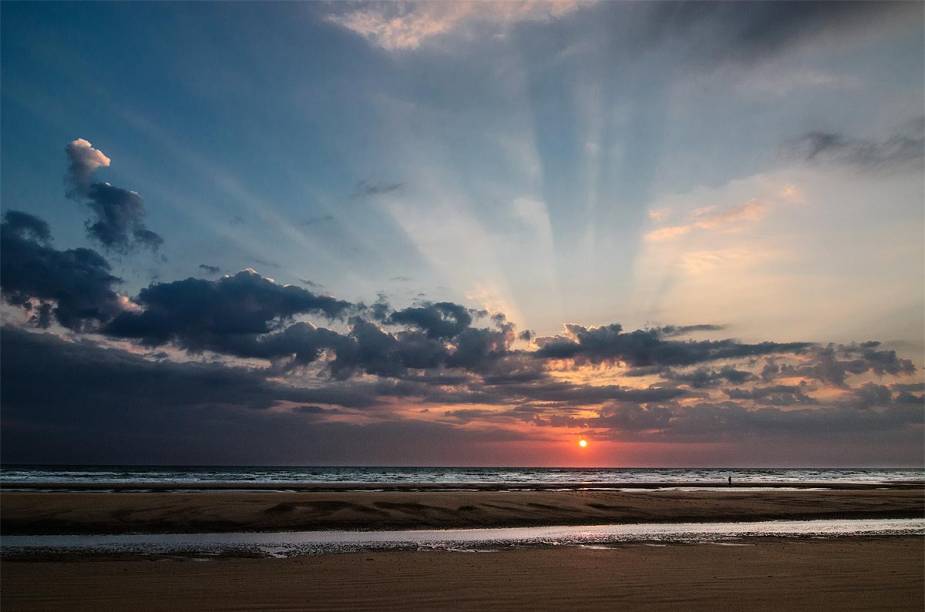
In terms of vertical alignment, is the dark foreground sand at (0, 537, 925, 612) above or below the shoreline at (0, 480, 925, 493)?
below

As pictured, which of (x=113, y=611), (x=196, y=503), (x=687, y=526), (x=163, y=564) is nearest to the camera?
(x=113, y=611)

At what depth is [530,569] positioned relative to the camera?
1596 cm

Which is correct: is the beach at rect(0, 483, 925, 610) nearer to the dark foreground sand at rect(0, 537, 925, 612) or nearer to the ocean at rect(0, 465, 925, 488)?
the dark foreground sand at rect(0, 537, 925, 612)

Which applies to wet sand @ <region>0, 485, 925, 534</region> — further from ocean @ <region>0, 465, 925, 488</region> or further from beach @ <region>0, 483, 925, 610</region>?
ocean @ <region>0, 465, 925, 488</region>

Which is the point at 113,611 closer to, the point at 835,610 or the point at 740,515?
the point at 835,610

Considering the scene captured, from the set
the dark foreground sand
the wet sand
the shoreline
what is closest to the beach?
the dark foreground sand

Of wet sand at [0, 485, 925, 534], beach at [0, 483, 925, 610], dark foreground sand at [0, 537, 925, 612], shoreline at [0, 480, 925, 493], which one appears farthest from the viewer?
shoreline at [0, 480, 925, 493]

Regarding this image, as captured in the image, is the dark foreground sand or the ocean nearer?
the dark foreground sand

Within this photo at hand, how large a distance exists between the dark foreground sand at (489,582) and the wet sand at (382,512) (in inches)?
406

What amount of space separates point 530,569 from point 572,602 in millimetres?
3935

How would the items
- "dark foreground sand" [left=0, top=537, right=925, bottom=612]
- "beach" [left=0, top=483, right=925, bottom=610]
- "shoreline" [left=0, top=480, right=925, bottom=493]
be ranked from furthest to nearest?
1. "shoreline" [left=0, top=480, right=925, bottom=493]
2. "beach" [left=0, top=483, right=925, bottom=610]
3. "dark foreground sand" [left=0, top=537, right=925, bottom=612]

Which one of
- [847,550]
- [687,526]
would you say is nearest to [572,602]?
[847,550]

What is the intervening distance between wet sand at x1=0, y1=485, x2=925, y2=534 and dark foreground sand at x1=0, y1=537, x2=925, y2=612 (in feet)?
33.9

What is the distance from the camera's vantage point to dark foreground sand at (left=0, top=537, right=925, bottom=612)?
40.0 feet
